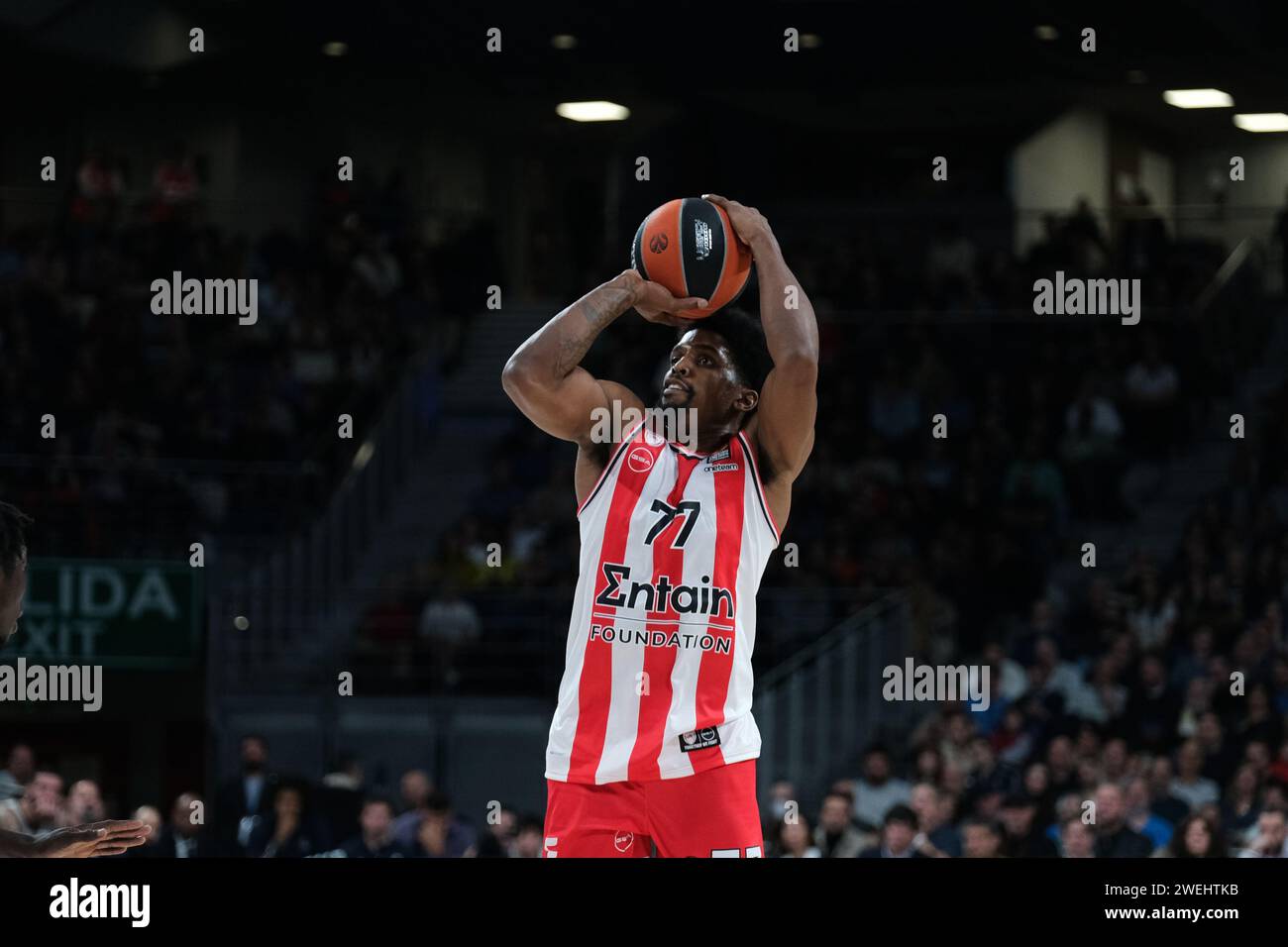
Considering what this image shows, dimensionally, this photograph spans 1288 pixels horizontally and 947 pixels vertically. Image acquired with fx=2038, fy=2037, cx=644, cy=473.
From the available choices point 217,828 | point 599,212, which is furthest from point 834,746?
point 599,212

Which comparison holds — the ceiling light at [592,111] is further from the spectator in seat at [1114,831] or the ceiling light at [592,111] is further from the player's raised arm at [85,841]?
the player's raised arm at [85,841]

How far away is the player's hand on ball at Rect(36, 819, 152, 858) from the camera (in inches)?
171

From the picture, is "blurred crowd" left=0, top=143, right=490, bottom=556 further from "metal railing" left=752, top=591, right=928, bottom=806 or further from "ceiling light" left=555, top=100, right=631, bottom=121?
"metal railing" left=752, top=591, right=928, bottom=806

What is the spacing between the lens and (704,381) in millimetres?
5461

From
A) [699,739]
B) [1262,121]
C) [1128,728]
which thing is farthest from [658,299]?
[1262,121]

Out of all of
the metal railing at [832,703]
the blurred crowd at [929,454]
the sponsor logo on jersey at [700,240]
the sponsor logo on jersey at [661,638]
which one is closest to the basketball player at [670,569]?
the sponsor logo on jersey at [661,638]

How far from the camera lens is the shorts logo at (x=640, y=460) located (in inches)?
212

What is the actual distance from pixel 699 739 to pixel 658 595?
38cm

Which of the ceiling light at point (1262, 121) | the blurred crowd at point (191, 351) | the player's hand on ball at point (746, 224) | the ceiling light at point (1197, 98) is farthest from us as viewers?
the ceiling light at point (1262, 121)

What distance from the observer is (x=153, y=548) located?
47.8ft

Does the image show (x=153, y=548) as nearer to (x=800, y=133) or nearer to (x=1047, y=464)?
(x=1047, y=464)

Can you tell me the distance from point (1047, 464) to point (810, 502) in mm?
1753

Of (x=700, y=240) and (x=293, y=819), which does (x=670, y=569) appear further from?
(x=293, y=819)
